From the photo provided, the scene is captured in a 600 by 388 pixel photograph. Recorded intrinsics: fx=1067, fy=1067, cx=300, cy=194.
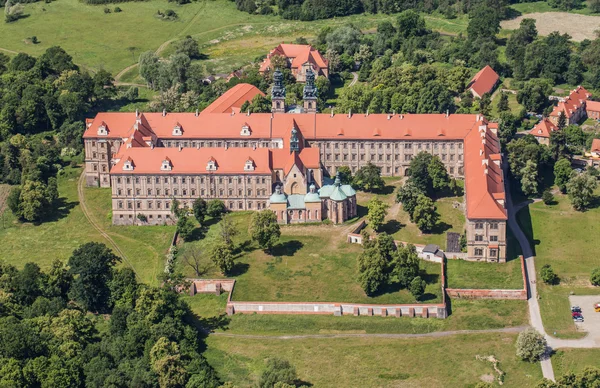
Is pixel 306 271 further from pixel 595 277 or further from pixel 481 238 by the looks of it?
pixel 595 277

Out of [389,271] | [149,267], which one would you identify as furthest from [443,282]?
[149,267]

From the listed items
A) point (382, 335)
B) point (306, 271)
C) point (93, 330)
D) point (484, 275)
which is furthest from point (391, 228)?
point (93, 330)

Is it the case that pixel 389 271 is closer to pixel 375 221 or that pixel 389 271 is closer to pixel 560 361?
pixel 375 221

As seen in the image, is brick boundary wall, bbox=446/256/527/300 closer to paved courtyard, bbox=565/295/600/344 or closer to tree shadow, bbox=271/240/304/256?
paved courtyard, bbox=565/295/600/344

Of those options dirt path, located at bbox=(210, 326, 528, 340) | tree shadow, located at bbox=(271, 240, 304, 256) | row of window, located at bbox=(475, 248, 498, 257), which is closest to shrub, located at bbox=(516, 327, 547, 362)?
dirt path, located at bbox=(210, 326, 528, 340)

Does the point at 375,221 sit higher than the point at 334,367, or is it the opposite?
the point at 375,221
